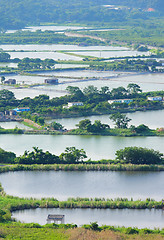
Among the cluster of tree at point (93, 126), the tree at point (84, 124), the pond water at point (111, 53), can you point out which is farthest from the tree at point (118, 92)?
the pond water at point (111, 53)

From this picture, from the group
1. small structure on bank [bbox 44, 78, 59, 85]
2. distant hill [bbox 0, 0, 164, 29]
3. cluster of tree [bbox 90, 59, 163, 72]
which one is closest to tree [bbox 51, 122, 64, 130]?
small structure on bank [bbox 44, 78, 59, 85]

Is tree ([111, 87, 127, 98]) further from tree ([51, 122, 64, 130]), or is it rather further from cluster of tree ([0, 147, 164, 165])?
cluster of tree ([0, 147, 164, 165])

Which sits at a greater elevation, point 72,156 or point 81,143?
point 81,143

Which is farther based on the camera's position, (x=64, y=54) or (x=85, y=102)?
(x=64, y=54)

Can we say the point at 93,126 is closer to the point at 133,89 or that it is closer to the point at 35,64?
the point at 133,89

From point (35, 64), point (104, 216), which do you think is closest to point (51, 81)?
point (35, 64)

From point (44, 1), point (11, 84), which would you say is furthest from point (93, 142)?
point (44, 1)
